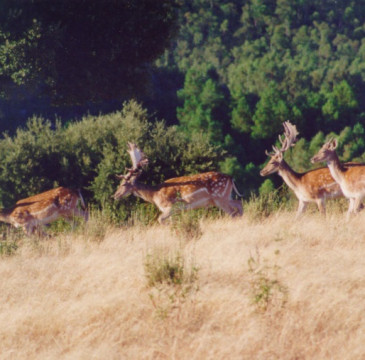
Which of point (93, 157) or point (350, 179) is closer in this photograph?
point (350, 179)

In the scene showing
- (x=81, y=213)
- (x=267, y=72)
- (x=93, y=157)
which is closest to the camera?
(x=81, y=213)

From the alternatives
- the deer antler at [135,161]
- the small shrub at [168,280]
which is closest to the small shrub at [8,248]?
the small shrub at [168,280]

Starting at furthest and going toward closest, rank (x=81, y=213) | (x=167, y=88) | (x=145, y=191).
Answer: (x=167, y=88) → (x=81, y=213) → (x=145, y=191)

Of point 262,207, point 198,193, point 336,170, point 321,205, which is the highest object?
point 198,193

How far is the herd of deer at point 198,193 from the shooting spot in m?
13.5

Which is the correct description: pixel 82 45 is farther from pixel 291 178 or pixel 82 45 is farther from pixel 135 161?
pixel 291 178

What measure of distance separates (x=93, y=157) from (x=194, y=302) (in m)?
9.65

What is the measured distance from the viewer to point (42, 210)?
13.8 meters

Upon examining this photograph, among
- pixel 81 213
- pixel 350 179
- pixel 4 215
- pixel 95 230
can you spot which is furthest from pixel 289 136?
pixel 4 215

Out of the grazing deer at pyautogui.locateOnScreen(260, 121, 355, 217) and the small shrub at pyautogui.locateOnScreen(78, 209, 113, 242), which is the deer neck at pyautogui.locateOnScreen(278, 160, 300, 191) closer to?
the grazing deer at pyautogui.locateOnScreen(260, 121, 355, 217)

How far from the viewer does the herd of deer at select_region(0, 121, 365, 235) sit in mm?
13453

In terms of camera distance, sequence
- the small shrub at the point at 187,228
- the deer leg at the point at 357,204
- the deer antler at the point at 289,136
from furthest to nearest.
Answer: the deer antler at the point at 289,136
the deer leg at the point at 357,204
the small shrub at the point at 187,228

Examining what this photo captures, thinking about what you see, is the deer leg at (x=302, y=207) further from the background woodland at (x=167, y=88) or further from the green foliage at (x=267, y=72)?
the green foliage at (x=267, y=72)

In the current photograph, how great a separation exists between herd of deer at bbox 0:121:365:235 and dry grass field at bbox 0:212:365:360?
9.35 ft
